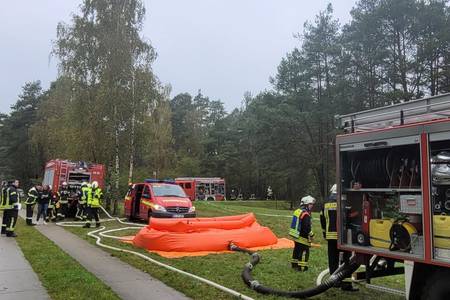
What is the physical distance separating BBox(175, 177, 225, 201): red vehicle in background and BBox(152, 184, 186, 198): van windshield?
31462 mm

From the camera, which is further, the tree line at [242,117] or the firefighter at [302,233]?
the tree line at [242,117]

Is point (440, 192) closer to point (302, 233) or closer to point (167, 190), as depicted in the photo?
point (302, 233)

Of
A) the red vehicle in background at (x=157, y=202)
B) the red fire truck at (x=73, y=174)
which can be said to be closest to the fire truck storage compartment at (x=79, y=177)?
the red fire truck at (x=73, y=174)

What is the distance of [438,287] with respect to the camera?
5.46 meters

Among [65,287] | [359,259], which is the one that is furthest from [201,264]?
[359,259]

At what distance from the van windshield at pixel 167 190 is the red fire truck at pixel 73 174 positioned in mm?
5250

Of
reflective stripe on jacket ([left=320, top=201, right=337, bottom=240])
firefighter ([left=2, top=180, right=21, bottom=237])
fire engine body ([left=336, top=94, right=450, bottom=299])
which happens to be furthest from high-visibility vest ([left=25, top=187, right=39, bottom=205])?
fire engine body ([left=336, top=94, right=450, bottom=299])

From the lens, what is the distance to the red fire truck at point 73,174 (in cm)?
2272

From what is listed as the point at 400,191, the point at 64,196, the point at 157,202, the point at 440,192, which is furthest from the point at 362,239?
the point at 64,196

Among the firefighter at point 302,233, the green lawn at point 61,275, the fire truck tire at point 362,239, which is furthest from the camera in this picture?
the firefighter at point 302,233

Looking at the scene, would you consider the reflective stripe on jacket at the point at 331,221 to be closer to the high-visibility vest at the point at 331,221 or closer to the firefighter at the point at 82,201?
the high-visibility vest at the point at 331,221

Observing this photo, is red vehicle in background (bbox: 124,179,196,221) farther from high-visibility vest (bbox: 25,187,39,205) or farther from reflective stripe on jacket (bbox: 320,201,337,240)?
reflective stripe on jacket (bbox: 320,201,337,240)

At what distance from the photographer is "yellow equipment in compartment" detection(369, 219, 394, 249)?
20.5 feet

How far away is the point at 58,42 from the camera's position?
103ft
